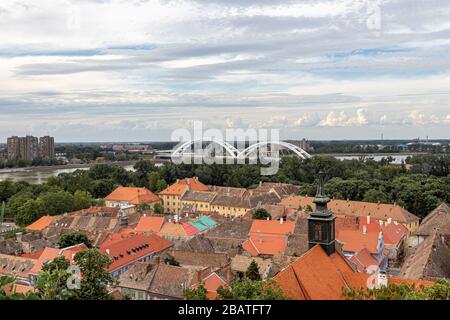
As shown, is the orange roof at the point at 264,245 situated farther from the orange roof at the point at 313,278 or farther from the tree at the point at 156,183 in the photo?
the tree at the point at 156,183

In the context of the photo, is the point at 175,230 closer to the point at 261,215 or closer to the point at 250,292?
the point at 261,215

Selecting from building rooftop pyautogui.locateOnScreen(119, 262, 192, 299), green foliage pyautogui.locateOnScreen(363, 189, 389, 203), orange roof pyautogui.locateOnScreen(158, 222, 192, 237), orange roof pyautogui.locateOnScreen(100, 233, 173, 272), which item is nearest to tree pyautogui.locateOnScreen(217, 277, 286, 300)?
building rooftop pyautogui.locateOnScreen(119, 262, 192, 299)

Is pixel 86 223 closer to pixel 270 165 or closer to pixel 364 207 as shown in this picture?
pixel 364 207

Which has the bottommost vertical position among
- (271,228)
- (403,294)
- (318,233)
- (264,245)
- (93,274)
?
(264,245)

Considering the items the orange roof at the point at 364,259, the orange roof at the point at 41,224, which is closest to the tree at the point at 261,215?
the orange roof at the point at 364,259

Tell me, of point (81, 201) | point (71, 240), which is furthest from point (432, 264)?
point (81, 201)

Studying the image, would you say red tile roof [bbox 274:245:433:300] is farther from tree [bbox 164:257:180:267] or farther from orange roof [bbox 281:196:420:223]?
orange roof [bbox 281:196:420:223]
